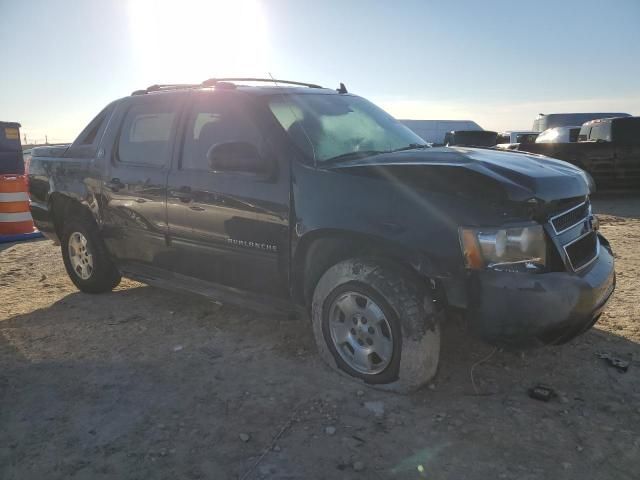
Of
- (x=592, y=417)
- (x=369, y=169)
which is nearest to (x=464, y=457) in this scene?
(x=592, y=417)

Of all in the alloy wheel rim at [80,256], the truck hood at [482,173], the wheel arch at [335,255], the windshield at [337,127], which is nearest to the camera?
the truck hood at [482,173]

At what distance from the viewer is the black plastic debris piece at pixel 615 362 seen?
10.8 ft

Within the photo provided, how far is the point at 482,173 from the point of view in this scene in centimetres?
273

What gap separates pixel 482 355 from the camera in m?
3.55

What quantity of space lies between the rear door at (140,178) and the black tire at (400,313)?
5.73ft

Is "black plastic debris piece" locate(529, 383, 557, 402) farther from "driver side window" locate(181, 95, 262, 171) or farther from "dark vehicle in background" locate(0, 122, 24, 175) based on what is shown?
"dark vehicle in background" locate(0, 122, 24, 175)

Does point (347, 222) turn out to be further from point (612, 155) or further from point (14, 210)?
point (612, 155)

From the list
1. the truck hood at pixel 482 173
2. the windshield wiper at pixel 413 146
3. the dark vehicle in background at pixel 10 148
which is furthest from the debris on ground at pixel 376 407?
the dark vehicle in background at pixel 10 148

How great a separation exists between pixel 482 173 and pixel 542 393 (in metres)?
1.29

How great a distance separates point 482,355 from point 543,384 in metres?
0.47

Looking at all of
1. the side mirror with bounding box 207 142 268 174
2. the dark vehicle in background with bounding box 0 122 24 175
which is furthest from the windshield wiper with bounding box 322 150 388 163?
the dark vehicle in background with bounding box 0 122 24 175

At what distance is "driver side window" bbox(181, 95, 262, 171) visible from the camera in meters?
3.57

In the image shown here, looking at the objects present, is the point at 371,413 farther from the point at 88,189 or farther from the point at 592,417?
the point at 88,189

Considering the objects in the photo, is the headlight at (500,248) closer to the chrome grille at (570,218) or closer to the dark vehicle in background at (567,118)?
the chrome grille at (570,218)
